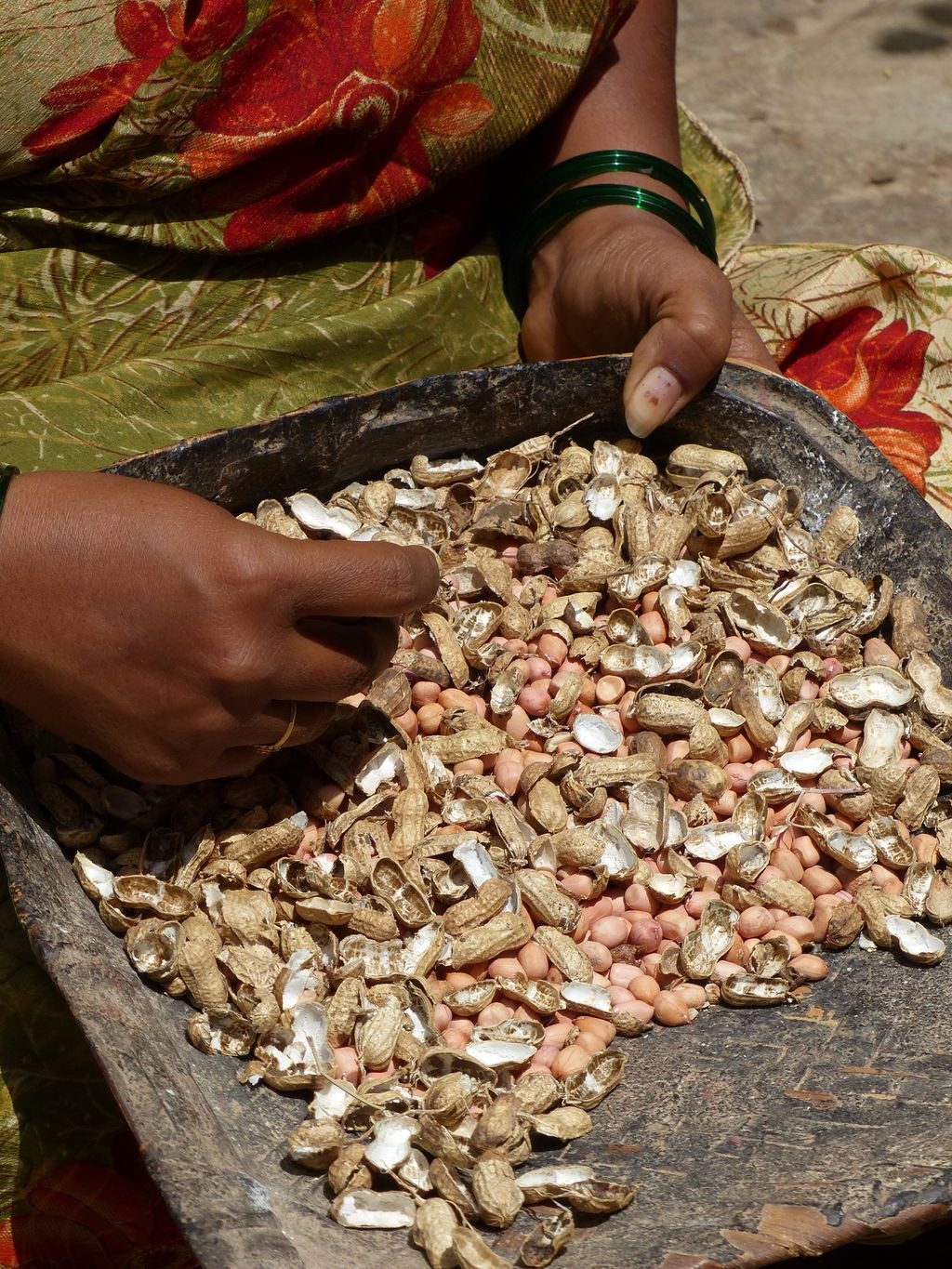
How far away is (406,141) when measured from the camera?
1300 mm

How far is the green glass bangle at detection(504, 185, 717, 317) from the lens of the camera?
1468 millimetres

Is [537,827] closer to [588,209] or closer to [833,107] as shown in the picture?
[588,209]

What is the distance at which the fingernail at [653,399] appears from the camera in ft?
3.89

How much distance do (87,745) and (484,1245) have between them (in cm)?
48

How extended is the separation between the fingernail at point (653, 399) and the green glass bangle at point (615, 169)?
1.50 ft

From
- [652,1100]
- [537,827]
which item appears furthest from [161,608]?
[652,1100]

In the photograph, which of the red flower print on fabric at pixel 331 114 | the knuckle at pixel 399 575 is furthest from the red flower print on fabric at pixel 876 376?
the knuckle at pixel 399 575

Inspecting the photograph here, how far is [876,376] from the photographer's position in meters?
1.68

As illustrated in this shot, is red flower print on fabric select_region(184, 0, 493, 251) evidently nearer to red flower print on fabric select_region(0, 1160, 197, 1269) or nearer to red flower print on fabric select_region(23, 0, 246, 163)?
red flower print on fabric select_region(23, 0, 246, 163)

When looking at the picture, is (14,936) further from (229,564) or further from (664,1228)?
(664,1228)

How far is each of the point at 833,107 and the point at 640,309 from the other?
7.88 feet

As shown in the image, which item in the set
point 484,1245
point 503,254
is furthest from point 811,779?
point 503,254

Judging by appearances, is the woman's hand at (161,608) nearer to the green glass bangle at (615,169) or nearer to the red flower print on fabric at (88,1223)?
the red flower print on fabric at (88,1223)

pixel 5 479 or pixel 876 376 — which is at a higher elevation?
pixel 5 479
